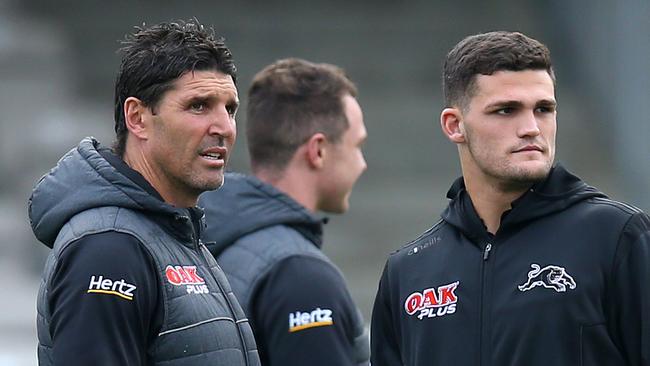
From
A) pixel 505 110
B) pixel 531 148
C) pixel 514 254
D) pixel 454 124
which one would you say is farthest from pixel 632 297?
pixel 454 124

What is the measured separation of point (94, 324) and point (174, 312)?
0.23 meters

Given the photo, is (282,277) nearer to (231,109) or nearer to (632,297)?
(231,109)

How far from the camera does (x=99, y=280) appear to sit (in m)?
2.85

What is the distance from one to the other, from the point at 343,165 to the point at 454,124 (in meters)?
1.11

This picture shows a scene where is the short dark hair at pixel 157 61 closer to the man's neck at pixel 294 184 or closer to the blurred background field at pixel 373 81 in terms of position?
the man's neck at pixel 294 184

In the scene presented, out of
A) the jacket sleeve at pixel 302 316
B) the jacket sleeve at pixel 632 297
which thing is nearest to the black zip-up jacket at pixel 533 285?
the jacket sleeve at pixel 632 297

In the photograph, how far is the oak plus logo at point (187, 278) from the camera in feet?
9.95

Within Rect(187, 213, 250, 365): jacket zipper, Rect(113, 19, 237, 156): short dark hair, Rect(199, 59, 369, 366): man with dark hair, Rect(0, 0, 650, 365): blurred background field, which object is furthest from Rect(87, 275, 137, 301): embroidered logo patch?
Rect(0, 0, 650, 365): blurred background field

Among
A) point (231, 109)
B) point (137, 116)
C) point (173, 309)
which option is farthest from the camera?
point (231, 109)

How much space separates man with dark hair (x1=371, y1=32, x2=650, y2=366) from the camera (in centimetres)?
302

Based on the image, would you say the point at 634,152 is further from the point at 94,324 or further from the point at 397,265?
the point at 94,324

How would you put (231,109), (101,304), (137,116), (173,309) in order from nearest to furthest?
(101,304)
(173,309)
(137,116)
(231,109)

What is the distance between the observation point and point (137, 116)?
321 centimetres

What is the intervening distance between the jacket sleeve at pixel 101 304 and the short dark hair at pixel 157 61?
1.34 feet
